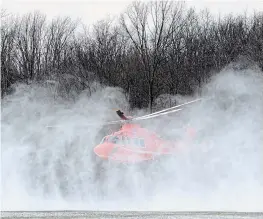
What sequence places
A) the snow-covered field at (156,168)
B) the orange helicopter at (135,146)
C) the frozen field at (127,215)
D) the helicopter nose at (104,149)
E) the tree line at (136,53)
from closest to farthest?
1. the frozen field at (127,215)
2. the snow-covered field at (156,168)
3. the orange helicopter at (135,146)
4. the helicopter nose at (104,149)
5. the tree line at (136,53)

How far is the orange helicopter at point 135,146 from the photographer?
23.4 m

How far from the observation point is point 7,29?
5856 centimetres

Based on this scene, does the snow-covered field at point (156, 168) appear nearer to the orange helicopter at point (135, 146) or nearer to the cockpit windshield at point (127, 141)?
the orange helicopter at point (135, 146)

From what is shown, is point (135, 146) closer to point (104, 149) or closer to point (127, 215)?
point (104, 149)

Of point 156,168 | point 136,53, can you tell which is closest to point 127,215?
point 156,168

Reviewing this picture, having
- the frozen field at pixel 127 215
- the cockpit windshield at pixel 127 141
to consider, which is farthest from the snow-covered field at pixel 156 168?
the frozen field at pixel 127 215

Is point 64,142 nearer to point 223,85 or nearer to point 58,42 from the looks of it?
point 223,85

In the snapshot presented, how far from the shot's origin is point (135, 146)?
23.5 meters

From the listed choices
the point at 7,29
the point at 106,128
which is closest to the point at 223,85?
the point at 106,128

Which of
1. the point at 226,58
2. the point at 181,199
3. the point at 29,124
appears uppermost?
the point at 226,58

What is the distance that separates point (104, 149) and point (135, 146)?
1.14 meters

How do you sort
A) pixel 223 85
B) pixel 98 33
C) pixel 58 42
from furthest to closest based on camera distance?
1. pixel 58 42
2. pixel 98 33
3. pixel 223 85

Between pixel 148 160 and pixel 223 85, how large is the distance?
610cm

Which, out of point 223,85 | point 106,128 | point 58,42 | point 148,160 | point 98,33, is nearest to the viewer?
point 148,160
